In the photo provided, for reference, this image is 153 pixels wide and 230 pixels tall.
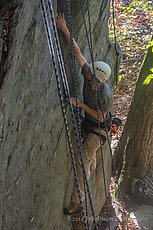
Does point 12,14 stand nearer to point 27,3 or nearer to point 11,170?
point 27,3

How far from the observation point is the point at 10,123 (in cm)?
365

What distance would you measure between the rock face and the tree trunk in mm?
3289

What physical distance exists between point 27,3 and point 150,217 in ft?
19.4

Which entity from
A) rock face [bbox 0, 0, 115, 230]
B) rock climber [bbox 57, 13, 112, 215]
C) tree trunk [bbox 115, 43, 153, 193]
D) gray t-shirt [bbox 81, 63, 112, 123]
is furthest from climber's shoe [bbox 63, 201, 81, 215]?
tree trunk [bbox 115, 43, 153, 193]

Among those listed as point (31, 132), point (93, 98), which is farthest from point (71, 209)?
point (31, 132)

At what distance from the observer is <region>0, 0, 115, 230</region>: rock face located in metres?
3.54

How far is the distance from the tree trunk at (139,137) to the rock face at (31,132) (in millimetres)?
3289

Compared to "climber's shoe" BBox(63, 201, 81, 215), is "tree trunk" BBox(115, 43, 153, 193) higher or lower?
higher

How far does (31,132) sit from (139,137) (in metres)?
5.23

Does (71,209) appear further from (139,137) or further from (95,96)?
(139,137)

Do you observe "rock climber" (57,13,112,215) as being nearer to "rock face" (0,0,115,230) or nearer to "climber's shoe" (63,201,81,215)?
"climber's shoe" (63,201,81,215)

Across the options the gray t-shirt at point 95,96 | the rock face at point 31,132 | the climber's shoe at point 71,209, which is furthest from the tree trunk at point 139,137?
the gray t-shirt at point 95,96

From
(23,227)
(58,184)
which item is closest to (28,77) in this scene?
(23,227)

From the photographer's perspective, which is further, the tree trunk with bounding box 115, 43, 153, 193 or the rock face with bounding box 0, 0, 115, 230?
the tree trunk with bounding box 115, 43, 153, 193
